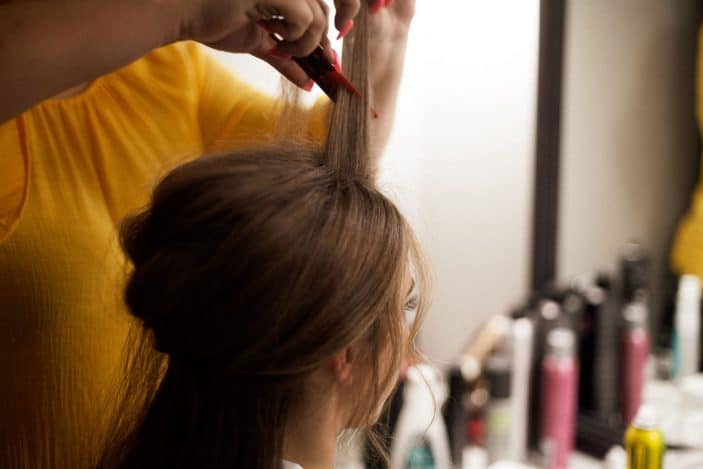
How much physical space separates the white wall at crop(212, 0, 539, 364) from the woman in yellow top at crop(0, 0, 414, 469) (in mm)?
458

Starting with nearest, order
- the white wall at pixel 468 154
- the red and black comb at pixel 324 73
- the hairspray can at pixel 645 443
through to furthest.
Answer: the red and black comb at pixel 324 73, the hairspray can at pixel 645 443, the white wall at pixel 468 154

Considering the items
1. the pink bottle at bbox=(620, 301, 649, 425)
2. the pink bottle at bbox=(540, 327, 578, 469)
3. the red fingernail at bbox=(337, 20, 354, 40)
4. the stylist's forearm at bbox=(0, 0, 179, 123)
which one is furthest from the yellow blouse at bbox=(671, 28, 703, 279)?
the stylist's forearm at bbox=(0, 0, 179, 123)

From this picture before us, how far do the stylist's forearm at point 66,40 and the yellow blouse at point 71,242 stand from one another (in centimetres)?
19

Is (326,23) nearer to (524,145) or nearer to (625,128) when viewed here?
(524,145)

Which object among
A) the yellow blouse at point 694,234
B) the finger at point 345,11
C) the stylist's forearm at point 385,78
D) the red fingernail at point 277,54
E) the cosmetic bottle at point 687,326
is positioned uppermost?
the finger at point 345,11

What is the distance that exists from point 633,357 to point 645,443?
31 cm

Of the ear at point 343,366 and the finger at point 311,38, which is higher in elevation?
the finger at point 311,38

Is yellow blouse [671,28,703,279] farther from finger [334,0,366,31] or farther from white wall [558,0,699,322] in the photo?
finger [334,0,366,31]

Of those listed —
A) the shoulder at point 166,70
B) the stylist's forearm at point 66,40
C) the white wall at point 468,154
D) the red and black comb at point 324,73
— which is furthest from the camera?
the white wall at point 468,154


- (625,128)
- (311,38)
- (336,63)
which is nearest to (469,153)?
(625,128)

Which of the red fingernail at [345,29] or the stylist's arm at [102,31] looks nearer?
the stylist's arm at [102,31]

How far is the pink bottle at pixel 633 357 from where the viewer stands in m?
1.46

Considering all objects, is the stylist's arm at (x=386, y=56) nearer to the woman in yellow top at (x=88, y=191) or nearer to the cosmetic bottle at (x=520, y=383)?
the woman in yellow top at (x=88, y=191)

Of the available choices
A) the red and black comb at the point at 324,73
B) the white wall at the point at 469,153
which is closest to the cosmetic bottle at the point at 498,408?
the white wall at the point at 469,153
